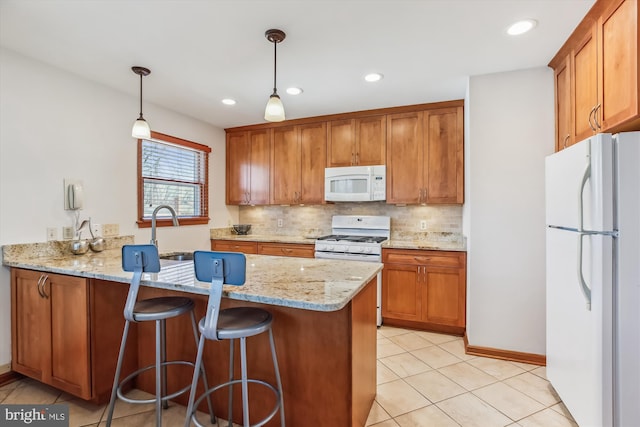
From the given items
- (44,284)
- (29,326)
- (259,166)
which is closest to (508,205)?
(259,166)

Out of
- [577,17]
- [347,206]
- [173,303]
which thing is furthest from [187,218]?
[577,17]

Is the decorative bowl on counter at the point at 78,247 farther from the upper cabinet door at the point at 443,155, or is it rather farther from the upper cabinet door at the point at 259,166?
the upper cabinet door at the point at 443,155

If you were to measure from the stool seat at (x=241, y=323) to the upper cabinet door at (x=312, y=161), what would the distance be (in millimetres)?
2483

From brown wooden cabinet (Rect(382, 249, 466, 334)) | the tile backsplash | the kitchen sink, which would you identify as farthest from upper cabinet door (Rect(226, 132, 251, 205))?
brown wooden cabinet (Rect(382, 249, 466, 334))

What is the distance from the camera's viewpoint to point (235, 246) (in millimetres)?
4051

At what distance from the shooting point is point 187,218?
3758 millimetres

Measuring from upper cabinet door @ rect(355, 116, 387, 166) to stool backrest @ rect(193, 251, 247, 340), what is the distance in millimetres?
2660

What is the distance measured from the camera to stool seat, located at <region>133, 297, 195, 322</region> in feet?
5.11

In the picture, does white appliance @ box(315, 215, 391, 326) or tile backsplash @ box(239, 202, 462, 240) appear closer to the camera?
white appliance @ box(315, 215, 391, 326)

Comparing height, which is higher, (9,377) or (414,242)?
(414,242)

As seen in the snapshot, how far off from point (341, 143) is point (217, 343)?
2.68 m

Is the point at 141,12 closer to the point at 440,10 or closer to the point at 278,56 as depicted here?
the point at 278,56

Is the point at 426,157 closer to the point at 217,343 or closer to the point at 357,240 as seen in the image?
the point at 357,240

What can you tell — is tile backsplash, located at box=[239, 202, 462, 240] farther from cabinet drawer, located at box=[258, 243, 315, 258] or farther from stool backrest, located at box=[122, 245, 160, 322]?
stool backrest, located at box=[122, 245, 160, 322]
